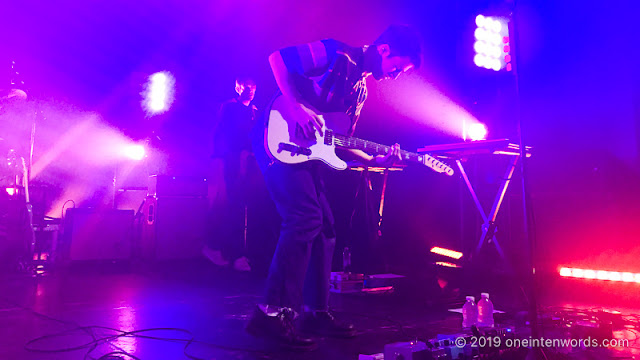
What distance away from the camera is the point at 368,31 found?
5.68m

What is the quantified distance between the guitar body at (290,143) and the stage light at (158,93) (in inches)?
207

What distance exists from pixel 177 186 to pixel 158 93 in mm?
2000

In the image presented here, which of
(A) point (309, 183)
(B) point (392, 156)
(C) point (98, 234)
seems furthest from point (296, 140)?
(C) point (98, 234)

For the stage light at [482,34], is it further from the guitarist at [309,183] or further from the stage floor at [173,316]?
the stage floor at [173,316]

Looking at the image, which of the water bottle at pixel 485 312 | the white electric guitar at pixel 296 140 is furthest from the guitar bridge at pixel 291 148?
the water bottle at pixel 485 312

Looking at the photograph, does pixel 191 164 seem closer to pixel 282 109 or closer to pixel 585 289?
pixel 282 109

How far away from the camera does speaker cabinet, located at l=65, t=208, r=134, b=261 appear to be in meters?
5.89

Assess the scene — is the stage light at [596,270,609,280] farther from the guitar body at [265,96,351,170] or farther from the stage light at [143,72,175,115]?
the stage light at [143,72,175,115]

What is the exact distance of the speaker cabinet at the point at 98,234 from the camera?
19.3ft

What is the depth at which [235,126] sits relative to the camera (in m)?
5.80

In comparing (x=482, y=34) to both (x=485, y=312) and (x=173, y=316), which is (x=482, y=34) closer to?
(x=485, y=312)

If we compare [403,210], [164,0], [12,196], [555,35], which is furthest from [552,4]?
[12,196]

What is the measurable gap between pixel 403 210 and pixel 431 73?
1703 millimetres

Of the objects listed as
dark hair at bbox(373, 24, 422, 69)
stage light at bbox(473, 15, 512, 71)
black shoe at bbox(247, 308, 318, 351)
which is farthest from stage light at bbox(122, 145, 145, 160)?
black shoe at bbox(247, 308, 318, 351)
